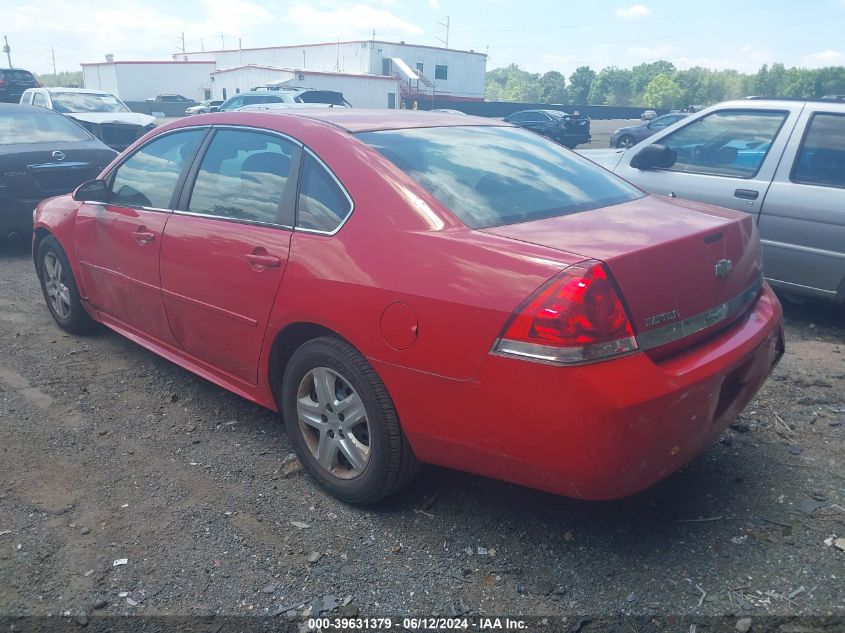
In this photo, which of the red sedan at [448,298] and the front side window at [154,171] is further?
the front side window at [154,171]

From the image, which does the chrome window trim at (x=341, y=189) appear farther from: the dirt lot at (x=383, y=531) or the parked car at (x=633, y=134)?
the parked car at (x=633, y=134)

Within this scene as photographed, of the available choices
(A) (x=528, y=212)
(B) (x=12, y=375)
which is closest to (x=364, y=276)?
(A) (x=528, y=212)

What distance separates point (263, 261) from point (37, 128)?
6.46 metres

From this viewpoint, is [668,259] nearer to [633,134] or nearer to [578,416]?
[578,416]

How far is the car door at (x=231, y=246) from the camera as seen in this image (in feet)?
10.3

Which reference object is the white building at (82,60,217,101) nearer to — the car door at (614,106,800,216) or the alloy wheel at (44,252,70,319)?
the alloy wheel at (44,252,70,319)

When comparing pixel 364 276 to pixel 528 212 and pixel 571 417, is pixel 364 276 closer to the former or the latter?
pixel 528 212

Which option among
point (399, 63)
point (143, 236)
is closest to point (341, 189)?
point (143, 236)

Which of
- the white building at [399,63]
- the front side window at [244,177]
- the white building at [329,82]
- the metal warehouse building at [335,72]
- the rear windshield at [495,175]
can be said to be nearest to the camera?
the rear windshield at [495,175]

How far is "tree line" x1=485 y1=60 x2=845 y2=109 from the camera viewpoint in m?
86.0

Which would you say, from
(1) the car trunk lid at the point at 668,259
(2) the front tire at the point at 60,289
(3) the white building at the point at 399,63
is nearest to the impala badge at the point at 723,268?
(1) the car trunk lid at the point at 668,259

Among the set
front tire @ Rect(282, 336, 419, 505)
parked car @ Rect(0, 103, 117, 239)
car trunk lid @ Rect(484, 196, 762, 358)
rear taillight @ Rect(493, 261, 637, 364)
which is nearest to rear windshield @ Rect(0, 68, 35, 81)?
parked car @ Rect(0, 103, 117, 239)

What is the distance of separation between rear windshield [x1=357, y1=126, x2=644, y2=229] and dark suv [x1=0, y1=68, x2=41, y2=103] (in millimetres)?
30045

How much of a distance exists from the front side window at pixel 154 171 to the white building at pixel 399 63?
4117cm
